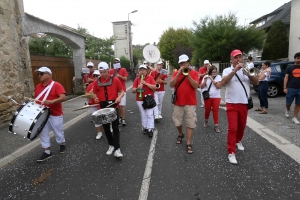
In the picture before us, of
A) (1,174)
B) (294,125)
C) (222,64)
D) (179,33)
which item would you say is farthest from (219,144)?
(179,33)

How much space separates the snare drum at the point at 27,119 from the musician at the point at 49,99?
0.20 m

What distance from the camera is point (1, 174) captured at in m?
3.57

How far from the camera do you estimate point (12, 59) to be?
260 inches

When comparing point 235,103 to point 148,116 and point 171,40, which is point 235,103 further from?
point 171,40

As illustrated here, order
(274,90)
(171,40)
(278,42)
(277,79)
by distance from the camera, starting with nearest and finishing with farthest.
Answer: (277,79) < (274,90) < (278,42) < (171,40)

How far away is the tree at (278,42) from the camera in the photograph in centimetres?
2065

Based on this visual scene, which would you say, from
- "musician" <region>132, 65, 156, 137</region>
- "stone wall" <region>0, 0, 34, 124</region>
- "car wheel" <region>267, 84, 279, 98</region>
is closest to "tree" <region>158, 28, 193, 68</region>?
"car wheel" <region>267, 84, 279, 98</region>

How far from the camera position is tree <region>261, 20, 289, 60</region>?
20.7 metres

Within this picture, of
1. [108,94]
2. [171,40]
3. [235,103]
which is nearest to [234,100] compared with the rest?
[235,103]

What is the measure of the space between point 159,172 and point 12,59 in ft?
20.1

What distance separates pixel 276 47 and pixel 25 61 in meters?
22.1

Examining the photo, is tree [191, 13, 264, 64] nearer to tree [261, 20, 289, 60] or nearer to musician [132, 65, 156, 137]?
tree [261, 20, 289, 60]

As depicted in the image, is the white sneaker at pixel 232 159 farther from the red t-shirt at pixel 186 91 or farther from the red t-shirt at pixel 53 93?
the red t-shirt at pixel 53 93

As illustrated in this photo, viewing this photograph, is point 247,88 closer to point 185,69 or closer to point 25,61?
point 185,69
